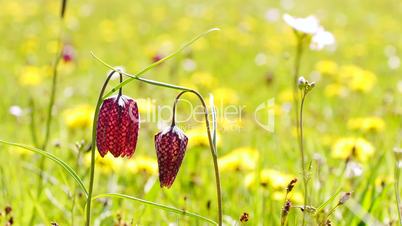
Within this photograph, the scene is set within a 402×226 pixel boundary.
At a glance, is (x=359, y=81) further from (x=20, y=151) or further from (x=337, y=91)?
(x=20, y=151)

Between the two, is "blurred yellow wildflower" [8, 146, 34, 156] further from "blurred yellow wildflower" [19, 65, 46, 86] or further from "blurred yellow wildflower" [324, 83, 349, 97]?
"blurred yellow wildflower" [324, 83, 349, 97]

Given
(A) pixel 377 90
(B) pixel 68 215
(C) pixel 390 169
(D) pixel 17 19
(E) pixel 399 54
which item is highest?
(D) pixel 17 19

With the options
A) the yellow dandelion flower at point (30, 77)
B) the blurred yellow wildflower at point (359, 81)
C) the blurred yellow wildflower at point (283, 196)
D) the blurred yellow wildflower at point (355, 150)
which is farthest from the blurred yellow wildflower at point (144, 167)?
the yellow dandelion flower at point (30, 77)

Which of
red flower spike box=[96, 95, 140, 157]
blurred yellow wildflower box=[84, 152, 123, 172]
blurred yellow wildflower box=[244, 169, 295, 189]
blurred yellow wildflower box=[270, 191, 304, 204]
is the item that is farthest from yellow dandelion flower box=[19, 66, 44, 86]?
red flower spike box=[96, 95, 140, 157]

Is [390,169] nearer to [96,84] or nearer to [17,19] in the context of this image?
[96,84]

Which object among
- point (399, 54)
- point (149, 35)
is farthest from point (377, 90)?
point (149, 35)

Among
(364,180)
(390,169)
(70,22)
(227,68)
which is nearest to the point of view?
(364,180)
